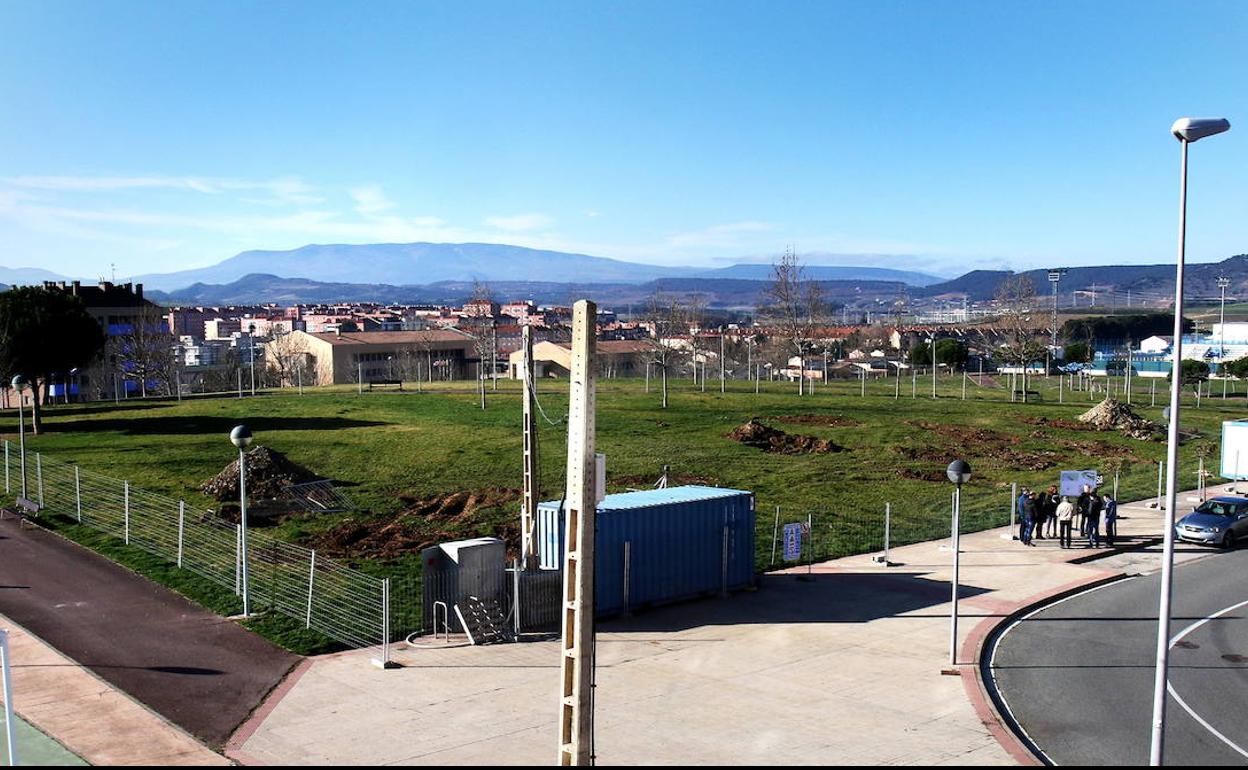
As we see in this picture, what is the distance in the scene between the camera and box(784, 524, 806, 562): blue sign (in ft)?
77.2

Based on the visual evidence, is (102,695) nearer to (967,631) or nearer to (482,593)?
(482,593)

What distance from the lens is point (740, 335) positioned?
11400 cm

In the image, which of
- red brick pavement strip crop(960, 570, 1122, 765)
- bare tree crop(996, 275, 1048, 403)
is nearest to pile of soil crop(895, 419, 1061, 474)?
red brick pavement strip crop(960, 570, 1122, 765)

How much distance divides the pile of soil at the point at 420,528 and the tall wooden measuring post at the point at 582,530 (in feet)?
47.1

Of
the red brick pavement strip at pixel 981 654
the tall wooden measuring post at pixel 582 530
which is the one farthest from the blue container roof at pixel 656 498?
the tall wooden measuring post at pixel 582 530

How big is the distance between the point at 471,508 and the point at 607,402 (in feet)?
82.7

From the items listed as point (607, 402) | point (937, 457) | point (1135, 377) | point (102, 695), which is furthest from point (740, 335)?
point (102, 695)

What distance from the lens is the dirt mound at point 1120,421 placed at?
46156 millimetres

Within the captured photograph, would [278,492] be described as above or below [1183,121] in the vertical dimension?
below

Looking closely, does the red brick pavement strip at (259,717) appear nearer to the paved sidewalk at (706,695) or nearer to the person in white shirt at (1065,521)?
the paved sidewalk at (706,695)

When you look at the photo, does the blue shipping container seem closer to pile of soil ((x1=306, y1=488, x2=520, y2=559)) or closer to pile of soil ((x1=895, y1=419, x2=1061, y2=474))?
pile of soil ((x1=306, y1=488, x2=520, y2=559))

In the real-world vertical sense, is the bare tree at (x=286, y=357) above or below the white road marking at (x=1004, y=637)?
above

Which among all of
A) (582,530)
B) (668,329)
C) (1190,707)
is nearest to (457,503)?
(1190,707)

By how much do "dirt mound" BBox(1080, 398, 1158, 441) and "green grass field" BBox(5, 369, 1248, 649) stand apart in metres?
1.09
